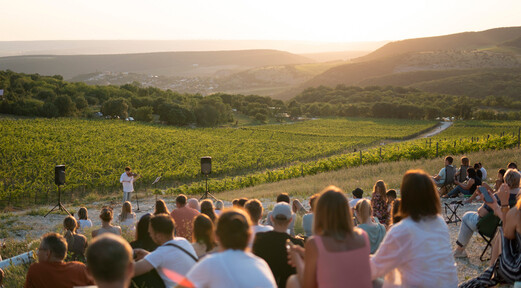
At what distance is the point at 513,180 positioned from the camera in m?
6.51

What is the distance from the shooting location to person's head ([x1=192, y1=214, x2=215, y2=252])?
4414mm

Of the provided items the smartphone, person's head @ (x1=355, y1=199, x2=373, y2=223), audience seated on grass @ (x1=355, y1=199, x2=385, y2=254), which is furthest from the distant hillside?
person's head @ (x1=355, y1=199, x2=373, y2=223)

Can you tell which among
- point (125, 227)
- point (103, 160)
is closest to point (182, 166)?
point (103, 160)

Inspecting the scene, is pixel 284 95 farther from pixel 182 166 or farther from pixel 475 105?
pixel 182 166

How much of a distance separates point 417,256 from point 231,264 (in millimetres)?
1690

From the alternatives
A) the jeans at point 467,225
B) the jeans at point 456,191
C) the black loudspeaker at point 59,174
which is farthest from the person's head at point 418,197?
the black loudspeaker at point 59,174

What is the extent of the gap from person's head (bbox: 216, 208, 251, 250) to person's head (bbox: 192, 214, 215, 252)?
4.59ft

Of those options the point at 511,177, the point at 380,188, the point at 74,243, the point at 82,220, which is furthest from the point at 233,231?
the point at 82,220

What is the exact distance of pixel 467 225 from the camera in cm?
681

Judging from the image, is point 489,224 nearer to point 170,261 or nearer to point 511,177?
point 511,177

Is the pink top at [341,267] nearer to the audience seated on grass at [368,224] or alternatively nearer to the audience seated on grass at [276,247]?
the audience seated on grass at [276,247]

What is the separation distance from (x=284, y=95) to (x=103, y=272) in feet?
497

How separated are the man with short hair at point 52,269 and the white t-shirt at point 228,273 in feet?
6.51

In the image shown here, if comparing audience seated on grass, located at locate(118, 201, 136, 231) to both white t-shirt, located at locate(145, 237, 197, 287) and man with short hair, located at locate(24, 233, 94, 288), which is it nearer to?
man with short hair, located at locate(24, 233, 94, 288)
